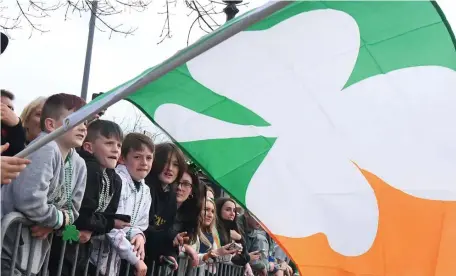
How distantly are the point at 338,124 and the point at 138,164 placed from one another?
1.94 meters

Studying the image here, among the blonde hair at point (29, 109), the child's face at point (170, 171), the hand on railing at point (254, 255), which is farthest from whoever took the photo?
the hand on railing at point (254, 255)

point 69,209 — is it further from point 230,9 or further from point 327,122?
point 230,9

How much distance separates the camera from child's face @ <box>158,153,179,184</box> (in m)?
6.03

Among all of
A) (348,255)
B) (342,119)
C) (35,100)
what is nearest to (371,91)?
(342,119)

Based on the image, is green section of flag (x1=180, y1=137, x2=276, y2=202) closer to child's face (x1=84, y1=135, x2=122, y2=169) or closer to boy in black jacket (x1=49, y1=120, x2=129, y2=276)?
boy in black jacket (x1=49, y1=120, x2=129, y2=276)

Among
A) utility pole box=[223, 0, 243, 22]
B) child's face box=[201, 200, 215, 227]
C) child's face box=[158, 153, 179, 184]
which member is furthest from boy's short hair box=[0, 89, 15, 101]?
utility pole box=[223, 0, 243, 22]

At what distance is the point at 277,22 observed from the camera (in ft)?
12.7

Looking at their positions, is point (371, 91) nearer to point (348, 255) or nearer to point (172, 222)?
point (348, 255)

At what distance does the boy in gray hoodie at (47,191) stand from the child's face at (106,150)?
18.1 inches

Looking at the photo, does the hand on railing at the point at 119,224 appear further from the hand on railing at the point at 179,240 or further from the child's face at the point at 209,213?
the child's face at the point at 209,213

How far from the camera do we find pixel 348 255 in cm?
407

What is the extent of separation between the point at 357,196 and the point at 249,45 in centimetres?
94

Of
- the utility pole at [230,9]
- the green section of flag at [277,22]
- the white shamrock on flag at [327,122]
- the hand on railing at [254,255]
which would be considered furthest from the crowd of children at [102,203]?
the utility pole at [230,9]

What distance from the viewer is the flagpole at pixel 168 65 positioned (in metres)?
3.17
